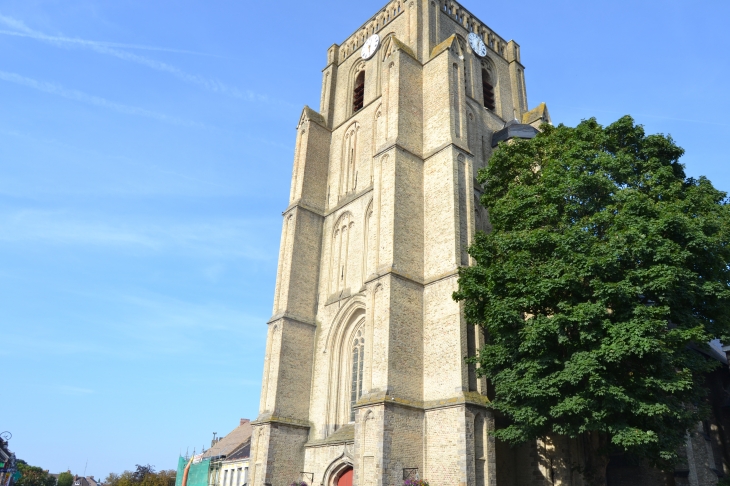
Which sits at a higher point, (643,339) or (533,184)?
(533,184)

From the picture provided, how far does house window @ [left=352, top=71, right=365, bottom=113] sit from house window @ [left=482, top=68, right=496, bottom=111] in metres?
6.76

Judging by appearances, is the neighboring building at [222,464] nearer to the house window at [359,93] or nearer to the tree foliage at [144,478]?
the tree foliage at [144,478]

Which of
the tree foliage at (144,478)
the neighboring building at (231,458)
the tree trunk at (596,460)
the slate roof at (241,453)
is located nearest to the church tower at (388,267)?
the tree trunk at (596,460)

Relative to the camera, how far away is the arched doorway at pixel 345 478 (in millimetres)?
21250

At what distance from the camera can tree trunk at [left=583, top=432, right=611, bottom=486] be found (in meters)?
15.9

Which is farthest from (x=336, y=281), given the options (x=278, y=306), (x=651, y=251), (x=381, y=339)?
(x=651, y=251)

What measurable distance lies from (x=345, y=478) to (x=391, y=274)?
813 cm

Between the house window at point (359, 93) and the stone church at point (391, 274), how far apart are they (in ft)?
0.40

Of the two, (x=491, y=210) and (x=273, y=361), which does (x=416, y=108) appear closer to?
(x=491, y=210)

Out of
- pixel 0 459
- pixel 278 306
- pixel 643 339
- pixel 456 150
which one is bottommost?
pixel 0 459

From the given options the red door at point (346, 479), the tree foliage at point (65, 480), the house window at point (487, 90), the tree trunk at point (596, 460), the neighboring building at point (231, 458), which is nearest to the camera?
the tree trunk at point (596, 460)

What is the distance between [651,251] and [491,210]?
6054mm

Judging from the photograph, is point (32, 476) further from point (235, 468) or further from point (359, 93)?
point (359, 93)

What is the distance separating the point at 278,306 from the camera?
25.8m
